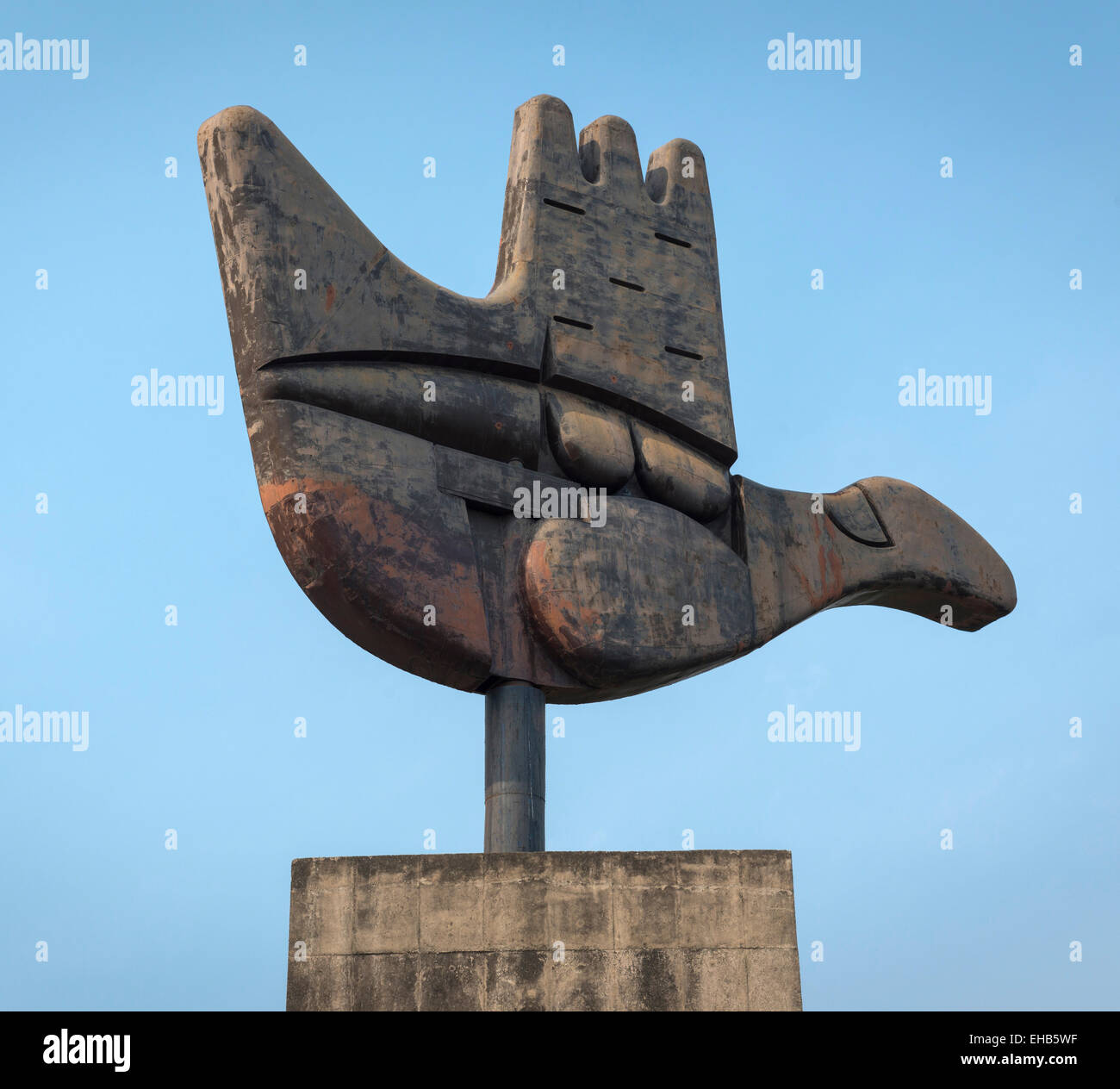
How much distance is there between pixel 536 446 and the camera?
35.7 ft

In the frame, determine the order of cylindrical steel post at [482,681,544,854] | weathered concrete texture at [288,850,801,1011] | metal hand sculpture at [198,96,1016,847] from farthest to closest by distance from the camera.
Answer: cylindrical steel post at [482,681,544,854] < metal hand sculpture at [198,96,1016,847] < weathered concrete texture at [288,850,801,1011]

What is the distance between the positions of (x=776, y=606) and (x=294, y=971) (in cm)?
454

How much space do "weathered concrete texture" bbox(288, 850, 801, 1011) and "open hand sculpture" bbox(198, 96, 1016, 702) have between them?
4.85ft

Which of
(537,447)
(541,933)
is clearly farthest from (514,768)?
(537,447)

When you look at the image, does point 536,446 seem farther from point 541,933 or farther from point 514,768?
point 541,933

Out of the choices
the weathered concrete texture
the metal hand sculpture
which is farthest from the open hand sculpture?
the weathered concrete texture

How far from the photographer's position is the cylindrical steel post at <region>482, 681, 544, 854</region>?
9.99m

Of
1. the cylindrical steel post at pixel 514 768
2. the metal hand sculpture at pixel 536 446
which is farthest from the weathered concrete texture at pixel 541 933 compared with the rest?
the metal hand sculpture at pixel 536 446

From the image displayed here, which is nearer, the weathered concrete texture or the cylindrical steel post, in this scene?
the weathered concrete texture

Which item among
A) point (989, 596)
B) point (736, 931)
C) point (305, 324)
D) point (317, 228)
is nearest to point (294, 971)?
point (736, 931)

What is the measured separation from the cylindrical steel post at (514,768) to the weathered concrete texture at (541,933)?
665 millimetres

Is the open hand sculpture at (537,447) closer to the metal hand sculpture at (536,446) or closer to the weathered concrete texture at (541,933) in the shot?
the metal hand sculpture at (536,446)

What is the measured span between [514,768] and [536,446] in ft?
7.57

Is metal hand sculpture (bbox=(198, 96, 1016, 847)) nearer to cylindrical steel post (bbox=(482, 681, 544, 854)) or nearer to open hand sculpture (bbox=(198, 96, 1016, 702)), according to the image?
open hand sculpture (bbox=(198, 96, 1016, 702))
